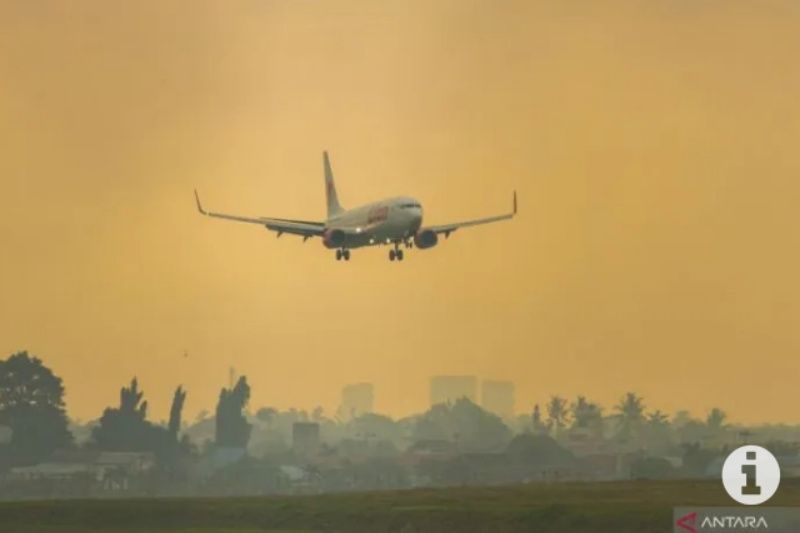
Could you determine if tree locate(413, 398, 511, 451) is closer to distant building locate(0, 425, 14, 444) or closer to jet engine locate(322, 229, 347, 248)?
jet engine locate(322, 229, 347, 248)

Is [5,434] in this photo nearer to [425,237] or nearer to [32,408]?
[32,408]

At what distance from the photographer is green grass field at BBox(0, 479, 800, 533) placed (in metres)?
139

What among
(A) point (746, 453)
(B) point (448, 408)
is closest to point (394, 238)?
(B) point (448, 408)

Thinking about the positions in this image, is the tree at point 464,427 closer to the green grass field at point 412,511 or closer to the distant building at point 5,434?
the green grass field at point 412,511

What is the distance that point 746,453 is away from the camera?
162 metres

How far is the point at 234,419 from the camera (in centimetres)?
18700

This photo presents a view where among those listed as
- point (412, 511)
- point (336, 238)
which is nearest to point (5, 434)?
point (336, 238)

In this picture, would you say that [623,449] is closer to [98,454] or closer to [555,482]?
[555,482]

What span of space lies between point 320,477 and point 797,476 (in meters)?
28.4

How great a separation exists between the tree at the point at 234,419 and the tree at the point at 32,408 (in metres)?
10.0

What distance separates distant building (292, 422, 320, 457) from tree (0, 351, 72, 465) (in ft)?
50.2

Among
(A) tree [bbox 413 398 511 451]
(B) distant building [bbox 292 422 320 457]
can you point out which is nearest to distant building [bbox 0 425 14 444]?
(B) distant building [bbox 292 422 320 457]

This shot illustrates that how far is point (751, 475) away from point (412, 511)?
20332 mm

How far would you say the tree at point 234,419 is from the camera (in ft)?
599
